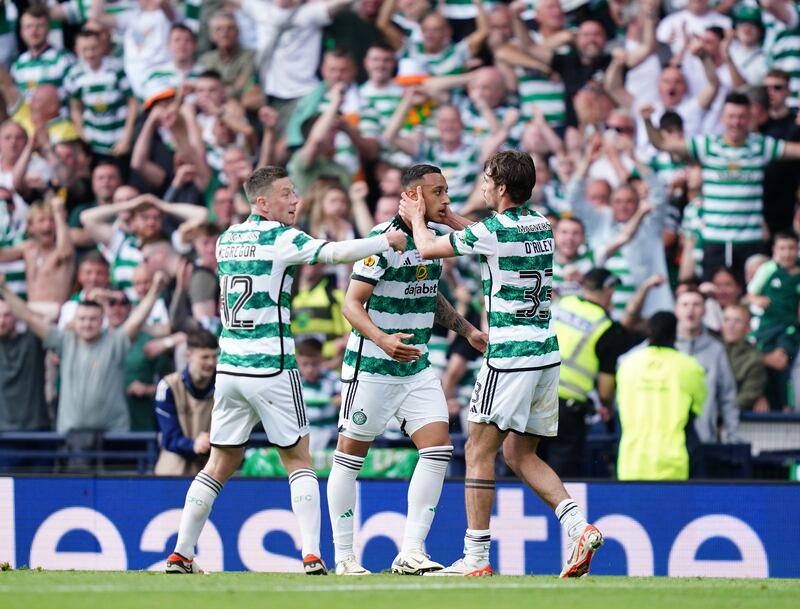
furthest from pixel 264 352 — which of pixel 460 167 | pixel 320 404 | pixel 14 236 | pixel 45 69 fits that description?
pixel 45 69

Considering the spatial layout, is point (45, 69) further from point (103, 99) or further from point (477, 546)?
point (477, 546)

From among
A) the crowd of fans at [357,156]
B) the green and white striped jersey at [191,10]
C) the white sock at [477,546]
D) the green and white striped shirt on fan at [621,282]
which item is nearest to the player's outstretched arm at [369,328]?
the white sock at [477,546]

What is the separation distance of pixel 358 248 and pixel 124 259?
23.7 ft

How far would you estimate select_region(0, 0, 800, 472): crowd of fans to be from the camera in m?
13.2

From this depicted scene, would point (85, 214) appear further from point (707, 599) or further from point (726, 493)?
point (707, 599)

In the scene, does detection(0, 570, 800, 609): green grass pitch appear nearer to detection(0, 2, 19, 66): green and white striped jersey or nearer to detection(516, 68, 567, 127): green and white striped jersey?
detection(516, 68, 567, 127): green and white striped jersey

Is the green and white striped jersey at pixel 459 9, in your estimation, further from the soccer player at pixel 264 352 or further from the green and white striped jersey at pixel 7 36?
the soccer player at pixel 264 352

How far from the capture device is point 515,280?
772 centimetres

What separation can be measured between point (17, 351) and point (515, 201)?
7592 mm

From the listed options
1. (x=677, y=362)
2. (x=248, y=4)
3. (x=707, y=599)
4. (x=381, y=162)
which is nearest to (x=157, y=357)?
(x=381, y=162)

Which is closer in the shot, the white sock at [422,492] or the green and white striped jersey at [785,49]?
the white sock at [422,492]

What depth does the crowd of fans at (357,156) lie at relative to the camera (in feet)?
43.4

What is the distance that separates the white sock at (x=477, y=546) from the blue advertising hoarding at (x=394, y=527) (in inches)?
96.8

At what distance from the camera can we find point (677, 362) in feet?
35.3
